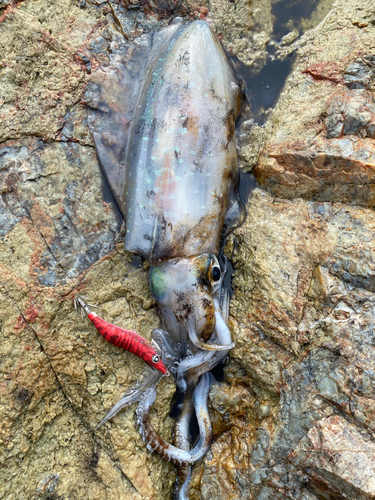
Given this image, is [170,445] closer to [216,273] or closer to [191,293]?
[191,293]

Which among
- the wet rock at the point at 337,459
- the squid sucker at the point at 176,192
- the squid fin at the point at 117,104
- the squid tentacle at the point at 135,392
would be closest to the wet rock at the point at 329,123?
the squid sucker at the point at 176,192

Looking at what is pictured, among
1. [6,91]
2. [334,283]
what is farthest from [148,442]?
[6,91]

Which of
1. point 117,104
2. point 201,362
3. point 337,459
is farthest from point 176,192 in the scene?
point 337,459

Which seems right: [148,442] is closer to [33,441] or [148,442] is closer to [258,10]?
[33,441]

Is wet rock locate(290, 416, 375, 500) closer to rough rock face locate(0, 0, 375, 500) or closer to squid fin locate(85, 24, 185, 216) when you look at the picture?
rough rock face locate(0, 0, 375, 500)

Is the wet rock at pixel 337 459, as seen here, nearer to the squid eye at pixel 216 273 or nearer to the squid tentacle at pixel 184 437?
the squid tentacle at pixel 184 437

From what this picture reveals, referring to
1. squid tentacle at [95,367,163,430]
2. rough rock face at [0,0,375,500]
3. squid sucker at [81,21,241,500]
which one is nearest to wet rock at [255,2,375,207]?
rough rock face at [0,0,375,500]
